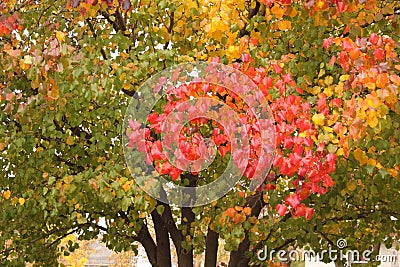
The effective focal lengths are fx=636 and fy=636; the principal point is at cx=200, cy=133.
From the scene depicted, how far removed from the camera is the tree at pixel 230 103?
19.3 feet

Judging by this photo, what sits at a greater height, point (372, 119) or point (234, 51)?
point (234, 51)

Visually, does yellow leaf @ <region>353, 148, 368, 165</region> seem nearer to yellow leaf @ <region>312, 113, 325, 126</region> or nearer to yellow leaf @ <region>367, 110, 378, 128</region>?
yellow leaf @ <region>312, 113, 325, 126</region>

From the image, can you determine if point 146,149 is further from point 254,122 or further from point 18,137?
point 18,137

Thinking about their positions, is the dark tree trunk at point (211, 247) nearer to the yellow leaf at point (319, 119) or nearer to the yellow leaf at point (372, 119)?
the yellow leaf at point (319, 119)

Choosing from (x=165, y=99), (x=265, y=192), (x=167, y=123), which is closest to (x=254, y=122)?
(x=167, y=123)

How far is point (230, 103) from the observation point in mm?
7480

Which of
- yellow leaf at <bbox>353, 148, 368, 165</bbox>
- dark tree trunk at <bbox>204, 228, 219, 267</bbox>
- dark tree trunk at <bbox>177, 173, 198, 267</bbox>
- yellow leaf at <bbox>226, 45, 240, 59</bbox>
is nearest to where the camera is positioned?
yellow leaf at <bbox>353, 148, 368, 165</bbox>

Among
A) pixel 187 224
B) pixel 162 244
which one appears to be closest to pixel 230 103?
pixel 187 224

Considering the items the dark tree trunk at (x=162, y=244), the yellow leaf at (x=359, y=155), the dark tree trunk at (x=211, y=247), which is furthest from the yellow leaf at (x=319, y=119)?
the dark tree trunk at (x=162, y=244)

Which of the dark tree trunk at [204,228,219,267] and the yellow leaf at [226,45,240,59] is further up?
the yellow leaf at [226,45,240,59]

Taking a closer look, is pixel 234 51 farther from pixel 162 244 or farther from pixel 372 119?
pixel 162 244

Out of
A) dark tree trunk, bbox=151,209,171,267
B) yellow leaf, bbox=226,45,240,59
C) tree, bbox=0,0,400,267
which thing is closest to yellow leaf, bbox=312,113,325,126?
tree, bbox=0,0,400,267

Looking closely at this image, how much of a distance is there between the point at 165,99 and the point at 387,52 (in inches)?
125

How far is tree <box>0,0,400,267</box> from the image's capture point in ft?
19.3
